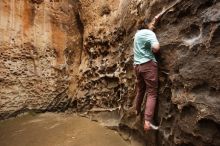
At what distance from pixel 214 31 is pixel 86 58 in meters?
4.54

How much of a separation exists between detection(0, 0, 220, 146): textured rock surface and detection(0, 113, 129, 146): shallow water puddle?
351mm

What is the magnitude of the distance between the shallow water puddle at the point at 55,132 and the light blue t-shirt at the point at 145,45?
5.63ft

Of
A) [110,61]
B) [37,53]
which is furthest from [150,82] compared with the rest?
[37,53]

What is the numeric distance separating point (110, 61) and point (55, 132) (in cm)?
189

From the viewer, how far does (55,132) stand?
6.05m

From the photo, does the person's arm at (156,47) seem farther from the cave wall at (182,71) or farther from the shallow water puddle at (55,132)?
the shallow water puddle at (55,132)

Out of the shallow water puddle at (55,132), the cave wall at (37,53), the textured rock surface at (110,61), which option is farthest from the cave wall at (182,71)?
the cave wall at (37,53)

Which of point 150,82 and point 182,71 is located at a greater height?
point 182,71

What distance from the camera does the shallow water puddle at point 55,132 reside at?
5520 mm

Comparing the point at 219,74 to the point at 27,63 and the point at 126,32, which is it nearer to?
the point at 126,32

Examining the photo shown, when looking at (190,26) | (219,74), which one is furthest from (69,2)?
(219,74)

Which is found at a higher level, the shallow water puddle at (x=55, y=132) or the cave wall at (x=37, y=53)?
the cave wall at (x=37, y=53)

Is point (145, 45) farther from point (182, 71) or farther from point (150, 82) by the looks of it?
point (182, 71)

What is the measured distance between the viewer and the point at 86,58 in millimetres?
7602
